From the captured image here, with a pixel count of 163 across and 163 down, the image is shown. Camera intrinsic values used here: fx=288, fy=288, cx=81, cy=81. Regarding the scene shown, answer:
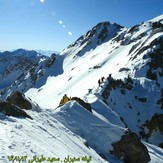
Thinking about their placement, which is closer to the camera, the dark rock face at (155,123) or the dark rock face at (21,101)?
the dark rock face at (21,101)

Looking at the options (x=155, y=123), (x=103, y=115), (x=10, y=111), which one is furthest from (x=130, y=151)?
(x=155, y=123)

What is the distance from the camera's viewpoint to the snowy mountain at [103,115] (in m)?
18.8

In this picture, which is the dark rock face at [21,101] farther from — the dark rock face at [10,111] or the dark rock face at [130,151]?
the dark rock face at [130,151]

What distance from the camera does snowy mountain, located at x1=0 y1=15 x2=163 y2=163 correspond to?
18.8 meters

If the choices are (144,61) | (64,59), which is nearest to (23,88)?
(64,59)

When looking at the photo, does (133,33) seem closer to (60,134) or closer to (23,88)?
(23,88)

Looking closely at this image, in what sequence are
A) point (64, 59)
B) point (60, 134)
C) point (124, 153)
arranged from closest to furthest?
point (60, 134), point (124, 153), point (64, 59)

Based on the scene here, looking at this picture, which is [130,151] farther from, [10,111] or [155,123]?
[155,123]

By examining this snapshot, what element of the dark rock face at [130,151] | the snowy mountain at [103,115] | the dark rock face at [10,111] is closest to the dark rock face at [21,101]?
the snowy mountain at [103,115]

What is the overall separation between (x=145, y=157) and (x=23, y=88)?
10194cm

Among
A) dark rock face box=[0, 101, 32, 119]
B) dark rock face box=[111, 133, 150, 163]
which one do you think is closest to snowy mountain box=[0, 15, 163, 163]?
dark rock face box=[111, 133, 150, 163]

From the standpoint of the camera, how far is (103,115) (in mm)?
38094

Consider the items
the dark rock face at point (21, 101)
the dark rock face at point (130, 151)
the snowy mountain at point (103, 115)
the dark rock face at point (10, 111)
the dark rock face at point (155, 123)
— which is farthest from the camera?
the dark rock face at point (155, 123)

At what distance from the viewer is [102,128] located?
30.8m
